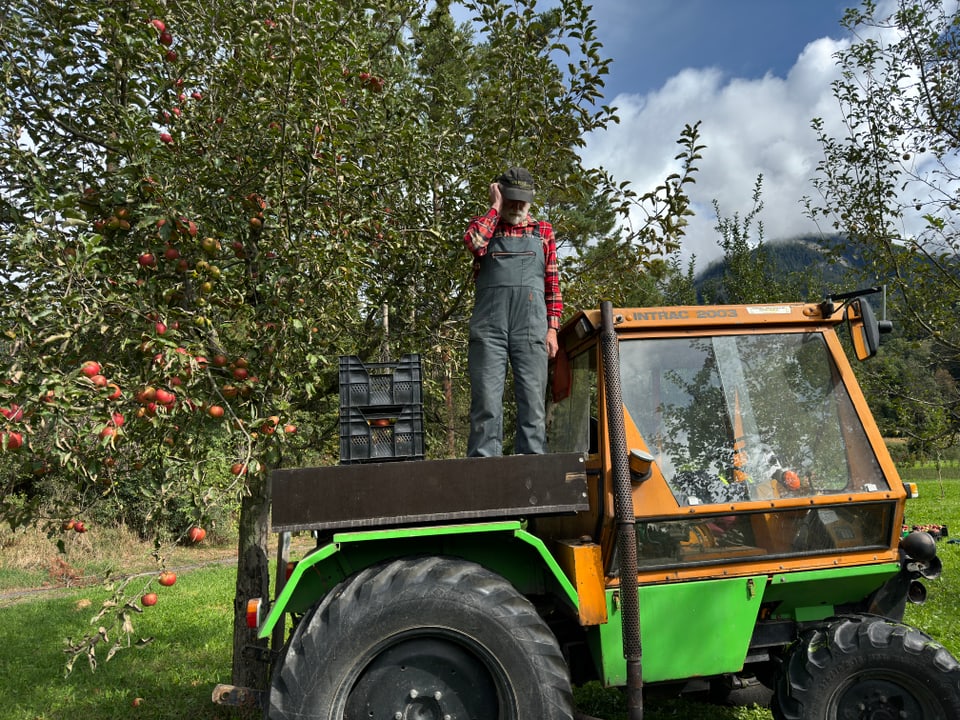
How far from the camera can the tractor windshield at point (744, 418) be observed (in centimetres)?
341

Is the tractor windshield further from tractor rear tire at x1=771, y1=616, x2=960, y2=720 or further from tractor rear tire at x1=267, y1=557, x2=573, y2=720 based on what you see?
tractor rear tire at x1=267, y1=557, x2=573, y2=720

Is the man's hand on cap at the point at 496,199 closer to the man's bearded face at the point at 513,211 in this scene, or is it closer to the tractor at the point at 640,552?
the man's bearded face at the point at 513,211

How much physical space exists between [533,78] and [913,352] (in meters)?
5.37

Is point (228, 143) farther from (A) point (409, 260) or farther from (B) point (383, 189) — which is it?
(A) point (409, 260)

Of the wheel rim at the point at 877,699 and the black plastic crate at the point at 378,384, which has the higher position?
the black plastic crate at the point at 378,384

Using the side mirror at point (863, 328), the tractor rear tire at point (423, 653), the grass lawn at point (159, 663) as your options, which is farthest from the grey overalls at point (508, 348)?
the grass lawn at point (159, 663)

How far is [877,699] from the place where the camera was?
10.5ft

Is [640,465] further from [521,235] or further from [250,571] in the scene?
[250,571]

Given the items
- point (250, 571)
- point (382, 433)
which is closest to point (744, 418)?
point (382, 433)

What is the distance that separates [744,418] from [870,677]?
126cm

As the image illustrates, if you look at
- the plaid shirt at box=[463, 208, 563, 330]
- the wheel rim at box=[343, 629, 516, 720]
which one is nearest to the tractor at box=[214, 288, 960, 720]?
the wheel rim at box=[343, 629, 516, 720]

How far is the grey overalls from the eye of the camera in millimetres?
3662

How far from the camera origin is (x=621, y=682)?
3146mm

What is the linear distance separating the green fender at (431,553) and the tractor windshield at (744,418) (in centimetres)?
73
